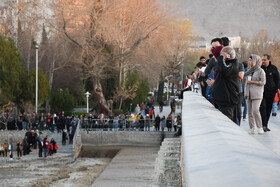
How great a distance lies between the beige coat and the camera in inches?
398

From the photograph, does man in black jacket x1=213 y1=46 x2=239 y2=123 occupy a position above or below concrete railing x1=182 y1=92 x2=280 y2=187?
above

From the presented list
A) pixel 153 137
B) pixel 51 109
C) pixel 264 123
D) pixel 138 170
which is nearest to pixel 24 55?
pixel 51 109

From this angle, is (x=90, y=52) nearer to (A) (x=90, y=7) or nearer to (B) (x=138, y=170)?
(A) (x=90, y=7)

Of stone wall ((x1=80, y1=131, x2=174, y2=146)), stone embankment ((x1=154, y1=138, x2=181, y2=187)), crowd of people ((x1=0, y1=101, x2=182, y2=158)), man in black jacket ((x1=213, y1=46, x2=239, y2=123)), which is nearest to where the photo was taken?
stone embankment ((x1=154, y1=138, x2=181, y2=187))

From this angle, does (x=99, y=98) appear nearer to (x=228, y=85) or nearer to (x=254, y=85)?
(x=254, y=85)

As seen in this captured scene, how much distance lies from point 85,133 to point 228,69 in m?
35.4

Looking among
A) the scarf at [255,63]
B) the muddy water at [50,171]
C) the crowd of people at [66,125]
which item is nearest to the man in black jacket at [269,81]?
the scarf at [255,63]

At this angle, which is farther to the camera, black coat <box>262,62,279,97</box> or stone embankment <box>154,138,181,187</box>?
black coat <box>262,62,279,97</box>

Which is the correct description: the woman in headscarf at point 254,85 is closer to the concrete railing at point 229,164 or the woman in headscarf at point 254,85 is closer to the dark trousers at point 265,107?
the dark trousers at point 265,107

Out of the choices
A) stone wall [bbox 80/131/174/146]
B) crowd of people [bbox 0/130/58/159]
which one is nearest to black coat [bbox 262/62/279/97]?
crowd of people [bbox 0/130/58/159]

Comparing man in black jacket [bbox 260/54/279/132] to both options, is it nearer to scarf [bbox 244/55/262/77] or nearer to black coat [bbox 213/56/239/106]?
scarf [bbox 244/55/262/77]

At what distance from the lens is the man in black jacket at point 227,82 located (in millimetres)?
7273

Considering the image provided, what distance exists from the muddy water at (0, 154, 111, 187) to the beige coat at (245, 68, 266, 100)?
63.0 feet

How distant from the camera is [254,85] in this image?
33.7ft
